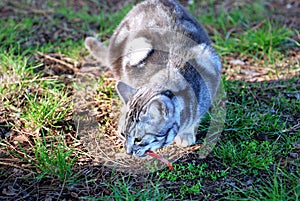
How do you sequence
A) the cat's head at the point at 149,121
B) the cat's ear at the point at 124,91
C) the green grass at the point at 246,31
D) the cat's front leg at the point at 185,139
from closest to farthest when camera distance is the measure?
the cat's head at the point at 149,121 → the cat's ear at the point at 124,91 → the cat's front leg at the point at 185,139 → the green grass at the point at 246,31

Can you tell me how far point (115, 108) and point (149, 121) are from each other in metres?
1.10

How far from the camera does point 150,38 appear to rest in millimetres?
3547

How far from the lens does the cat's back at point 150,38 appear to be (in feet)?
11.2

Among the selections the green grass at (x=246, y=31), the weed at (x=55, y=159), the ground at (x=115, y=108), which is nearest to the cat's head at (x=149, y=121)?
the ground at (x=115, y=108)

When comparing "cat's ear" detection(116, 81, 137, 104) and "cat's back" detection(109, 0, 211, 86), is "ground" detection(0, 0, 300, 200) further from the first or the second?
"cat's ear" detection(116, 81, 137, 104)

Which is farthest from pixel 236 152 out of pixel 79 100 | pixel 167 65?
pixel 79 100

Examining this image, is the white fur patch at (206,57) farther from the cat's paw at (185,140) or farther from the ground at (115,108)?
the cat's paw at (185,140)

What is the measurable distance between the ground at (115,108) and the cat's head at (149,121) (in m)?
0.30

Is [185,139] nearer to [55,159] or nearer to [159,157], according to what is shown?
[159,157]

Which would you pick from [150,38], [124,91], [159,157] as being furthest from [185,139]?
[150,38]

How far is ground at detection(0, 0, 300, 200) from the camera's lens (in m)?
2.89

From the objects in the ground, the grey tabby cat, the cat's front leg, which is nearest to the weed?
the ground

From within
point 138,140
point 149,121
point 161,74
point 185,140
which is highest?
point 161,74

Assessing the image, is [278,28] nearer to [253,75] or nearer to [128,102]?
[253,75]
